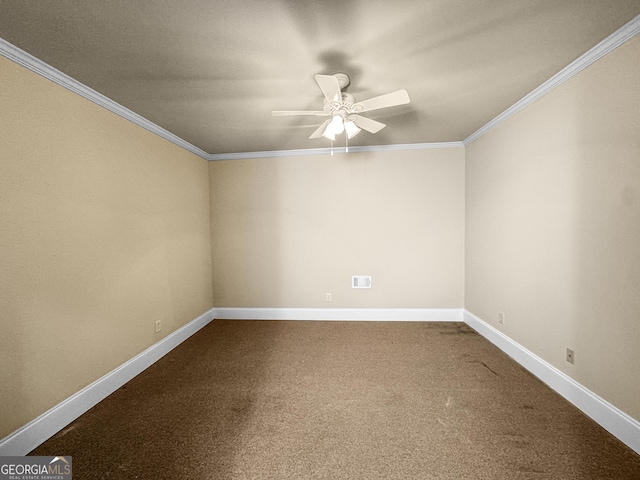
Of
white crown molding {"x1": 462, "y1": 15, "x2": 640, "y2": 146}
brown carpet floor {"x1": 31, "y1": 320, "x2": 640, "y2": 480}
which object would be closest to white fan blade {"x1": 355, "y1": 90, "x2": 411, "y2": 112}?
white crown molding {"x1": 462, "y1": 15, "x2": 640, "y2": 146}

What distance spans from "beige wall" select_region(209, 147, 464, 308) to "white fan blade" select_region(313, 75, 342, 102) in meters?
1.94

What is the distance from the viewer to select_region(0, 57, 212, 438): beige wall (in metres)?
1.54

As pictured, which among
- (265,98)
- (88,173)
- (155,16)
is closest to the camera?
(155,16)

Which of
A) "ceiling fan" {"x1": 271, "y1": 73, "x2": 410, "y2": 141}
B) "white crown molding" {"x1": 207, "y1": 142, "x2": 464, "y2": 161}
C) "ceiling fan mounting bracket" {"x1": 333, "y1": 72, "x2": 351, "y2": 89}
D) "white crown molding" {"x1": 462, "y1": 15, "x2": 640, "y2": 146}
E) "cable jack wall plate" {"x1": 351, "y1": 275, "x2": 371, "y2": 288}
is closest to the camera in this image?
"white crown molding" {"x1": 462, "y1": 15, "x2": 640, "y2": 146}

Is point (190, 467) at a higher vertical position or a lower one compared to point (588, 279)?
lower

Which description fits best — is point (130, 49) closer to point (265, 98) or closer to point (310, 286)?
point (265, 98)

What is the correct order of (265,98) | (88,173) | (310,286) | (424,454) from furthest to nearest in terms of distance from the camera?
(310,286)
(265,98)
(88,173)
(424,454)

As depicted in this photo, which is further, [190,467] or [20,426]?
[20,426]

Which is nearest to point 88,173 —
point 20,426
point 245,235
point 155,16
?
point 155,16

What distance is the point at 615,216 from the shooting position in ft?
5.28

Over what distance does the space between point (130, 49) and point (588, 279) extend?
11.0 feet

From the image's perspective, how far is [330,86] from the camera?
1610 millimetres

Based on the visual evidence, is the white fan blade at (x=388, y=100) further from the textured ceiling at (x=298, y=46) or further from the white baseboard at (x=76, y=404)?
the white baseboard at (x=76, y=404)

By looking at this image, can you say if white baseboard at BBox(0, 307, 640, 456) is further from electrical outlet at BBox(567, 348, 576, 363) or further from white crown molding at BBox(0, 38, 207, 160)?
white crown molding at BBox(0, 38, 207, 160)
